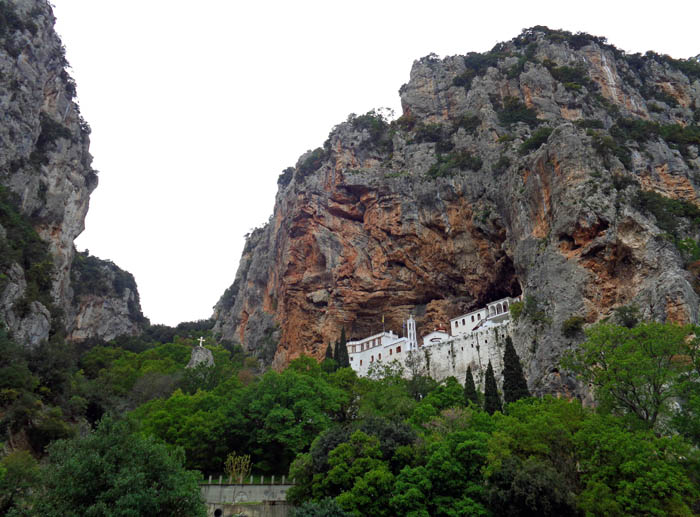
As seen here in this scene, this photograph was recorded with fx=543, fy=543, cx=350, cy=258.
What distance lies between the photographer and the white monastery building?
49.8m

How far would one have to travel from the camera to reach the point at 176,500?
1973 cm

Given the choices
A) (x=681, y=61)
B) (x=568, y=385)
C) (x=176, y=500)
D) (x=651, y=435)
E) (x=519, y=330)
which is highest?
(x=681, y=61)

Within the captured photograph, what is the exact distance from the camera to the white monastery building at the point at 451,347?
4984 centimetres

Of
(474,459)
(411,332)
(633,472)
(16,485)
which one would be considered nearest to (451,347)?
(411,332)

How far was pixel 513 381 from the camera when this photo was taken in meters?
39.4

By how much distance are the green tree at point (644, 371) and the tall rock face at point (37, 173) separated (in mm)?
40953

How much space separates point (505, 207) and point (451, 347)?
600 inches

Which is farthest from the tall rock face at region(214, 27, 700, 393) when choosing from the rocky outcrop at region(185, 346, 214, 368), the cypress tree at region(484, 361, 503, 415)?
the rocky outcrop at region(185, 346, 214, 368)

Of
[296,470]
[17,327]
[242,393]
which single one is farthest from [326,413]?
[17,327]

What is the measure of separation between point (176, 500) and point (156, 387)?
3017 centimetres

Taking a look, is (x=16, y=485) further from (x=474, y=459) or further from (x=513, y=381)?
(x=513, y=381)

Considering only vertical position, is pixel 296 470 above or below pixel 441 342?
below

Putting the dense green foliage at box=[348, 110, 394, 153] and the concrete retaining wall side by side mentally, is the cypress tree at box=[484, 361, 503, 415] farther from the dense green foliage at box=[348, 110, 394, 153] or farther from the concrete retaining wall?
the dense green foliage at box=[348, 110, 394, 153]

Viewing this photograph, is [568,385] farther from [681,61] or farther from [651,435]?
Answer: [681,61]
